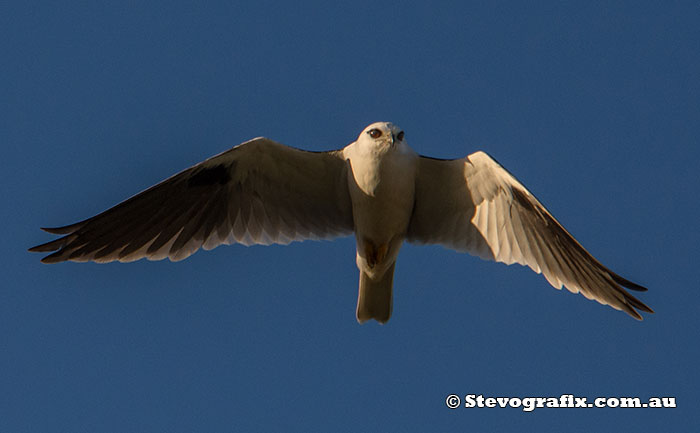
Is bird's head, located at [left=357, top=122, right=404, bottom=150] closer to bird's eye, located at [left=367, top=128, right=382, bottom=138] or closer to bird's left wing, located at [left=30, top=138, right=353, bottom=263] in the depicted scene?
bird's eye, located at [left=367, top=128, right=382, bottom=138]

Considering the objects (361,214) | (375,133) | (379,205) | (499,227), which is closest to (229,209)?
(361,214)

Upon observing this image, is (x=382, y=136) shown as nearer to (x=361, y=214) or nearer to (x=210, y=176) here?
(x=361, y=214)

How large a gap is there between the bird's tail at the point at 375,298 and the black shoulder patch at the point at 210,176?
1.75 meters

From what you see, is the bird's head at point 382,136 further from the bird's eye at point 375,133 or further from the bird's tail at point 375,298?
the bird's tail at point 375,298

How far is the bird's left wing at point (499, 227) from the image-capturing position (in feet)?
28.9

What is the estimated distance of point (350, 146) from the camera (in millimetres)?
9117

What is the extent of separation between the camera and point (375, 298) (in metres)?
9.62

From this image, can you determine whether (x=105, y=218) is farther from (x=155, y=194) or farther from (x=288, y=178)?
(x=288, y=178)

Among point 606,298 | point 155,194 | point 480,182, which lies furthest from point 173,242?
point 606,298

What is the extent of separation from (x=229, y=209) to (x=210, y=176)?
468 mm

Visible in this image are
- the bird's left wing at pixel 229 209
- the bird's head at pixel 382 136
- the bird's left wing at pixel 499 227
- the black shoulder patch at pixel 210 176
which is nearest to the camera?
the bird's head at pixel 382 136

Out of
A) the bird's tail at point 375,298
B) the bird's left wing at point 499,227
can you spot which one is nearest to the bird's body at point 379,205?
the bird's tail at point 375,298

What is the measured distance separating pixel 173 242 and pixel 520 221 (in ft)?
11.8

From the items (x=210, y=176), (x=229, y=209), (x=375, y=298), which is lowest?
(x=375, y=298)
